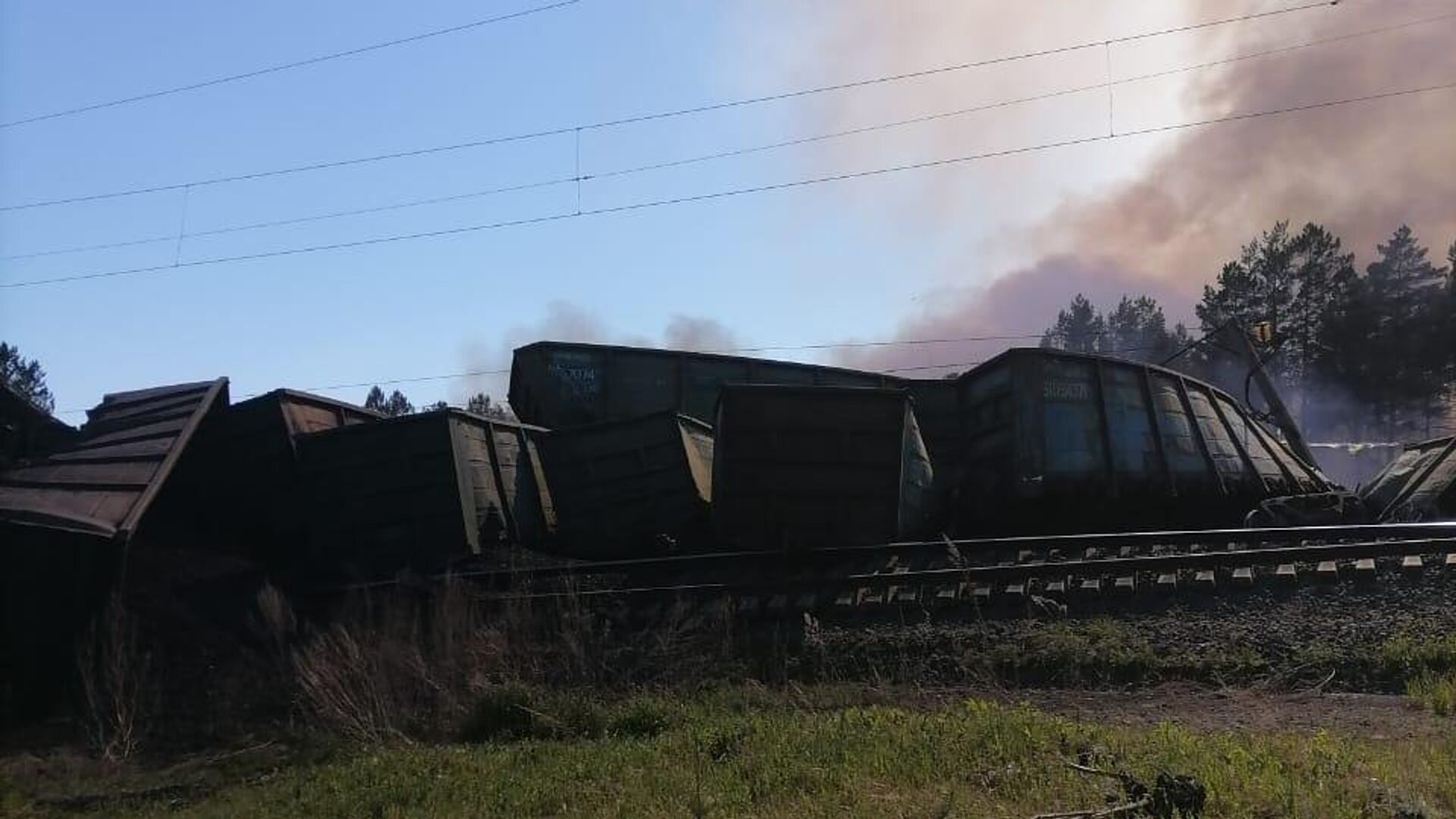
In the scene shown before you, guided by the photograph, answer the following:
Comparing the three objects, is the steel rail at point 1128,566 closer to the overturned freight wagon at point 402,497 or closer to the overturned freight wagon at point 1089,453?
the overturned freight wagon at point 402,497

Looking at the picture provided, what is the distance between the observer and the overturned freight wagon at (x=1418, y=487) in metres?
13.8

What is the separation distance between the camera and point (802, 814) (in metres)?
A: 4.75

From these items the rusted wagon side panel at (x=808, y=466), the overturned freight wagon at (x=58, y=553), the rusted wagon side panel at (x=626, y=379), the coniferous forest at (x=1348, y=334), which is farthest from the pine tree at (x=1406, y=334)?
the overturned freight wagon at (x=58, y=553)

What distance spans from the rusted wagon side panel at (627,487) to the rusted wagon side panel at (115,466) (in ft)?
14.3

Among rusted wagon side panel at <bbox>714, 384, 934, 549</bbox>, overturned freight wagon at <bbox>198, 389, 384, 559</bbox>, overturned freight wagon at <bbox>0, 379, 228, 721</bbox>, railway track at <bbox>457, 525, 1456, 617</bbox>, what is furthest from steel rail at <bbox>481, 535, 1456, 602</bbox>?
overturned freight wagon at <bbox>198, 389, 384, 559</bbox>

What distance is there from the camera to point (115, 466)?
10367 millimetres

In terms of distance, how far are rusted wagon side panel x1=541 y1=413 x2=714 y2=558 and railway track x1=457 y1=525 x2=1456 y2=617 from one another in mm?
1677

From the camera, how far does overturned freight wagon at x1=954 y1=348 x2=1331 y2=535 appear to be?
1389 centimetres

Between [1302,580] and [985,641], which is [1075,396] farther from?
[985,641]

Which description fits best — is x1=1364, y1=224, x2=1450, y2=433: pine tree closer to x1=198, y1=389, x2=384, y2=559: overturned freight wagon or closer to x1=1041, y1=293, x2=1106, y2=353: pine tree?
x1=1041, y1=293, x2=1106, y2=353: pine tree

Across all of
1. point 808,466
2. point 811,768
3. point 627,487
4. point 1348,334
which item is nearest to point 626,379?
point 627,487

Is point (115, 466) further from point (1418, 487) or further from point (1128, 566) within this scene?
point (1418, 487)

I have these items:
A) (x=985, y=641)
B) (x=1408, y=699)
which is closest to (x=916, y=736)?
(x=985, y=641)

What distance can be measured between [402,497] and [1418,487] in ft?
46.8
